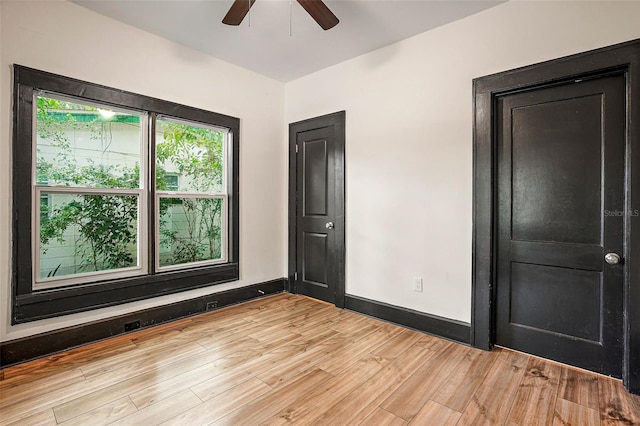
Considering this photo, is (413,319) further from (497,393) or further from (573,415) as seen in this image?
(573,415)

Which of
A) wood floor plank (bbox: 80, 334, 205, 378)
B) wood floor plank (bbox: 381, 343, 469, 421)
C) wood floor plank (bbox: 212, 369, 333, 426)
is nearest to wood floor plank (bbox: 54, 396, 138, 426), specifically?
wood floor plank (bbox: 80, 334, 205, 378)

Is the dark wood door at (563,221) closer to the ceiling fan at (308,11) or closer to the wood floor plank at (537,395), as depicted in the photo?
the wood floor plank at (537,395)

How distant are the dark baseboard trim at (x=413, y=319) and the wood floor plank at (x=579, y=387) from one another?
681 mm

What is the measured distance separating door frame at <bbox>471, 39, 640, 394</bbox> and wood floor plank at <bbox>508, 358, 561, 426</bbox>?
1.20 feet

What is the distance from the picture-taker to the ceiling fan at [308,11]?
→ 2.15 meters

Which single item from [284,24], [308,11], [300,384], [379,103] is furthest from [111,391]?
[379,103]

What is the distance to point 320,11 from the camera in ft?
7.34

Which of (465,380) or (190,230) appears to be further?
(190,230)

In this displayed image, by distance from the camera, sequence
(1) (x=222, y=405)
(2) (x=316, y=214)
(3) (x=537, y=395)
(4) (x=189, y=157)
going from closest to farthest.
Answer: (1) (x=222, y=405)
(3) (x=537, y=395)
(4) (x=189, y=157)
(2) (x=316, y=214)

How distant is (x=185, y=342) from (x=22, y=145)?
6.51 feet

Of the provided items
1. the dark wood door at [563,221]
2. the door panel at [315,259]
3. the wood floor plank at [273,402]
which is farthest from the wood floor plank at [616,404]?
the door panel at [315,259]

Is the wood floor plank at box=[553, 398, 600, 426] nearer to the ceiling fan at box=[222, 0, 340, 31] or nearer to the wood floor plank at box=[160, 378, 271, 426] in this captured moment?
the wood floor plank at box=[160, 378, 271, 426]

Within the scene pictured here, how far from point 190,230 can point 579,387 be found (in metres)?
3.59

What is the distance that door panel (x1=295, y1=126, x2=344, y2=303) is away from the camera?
3688mm
